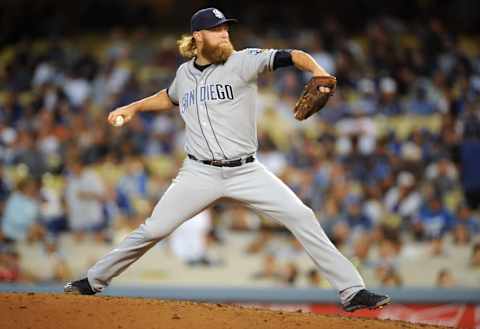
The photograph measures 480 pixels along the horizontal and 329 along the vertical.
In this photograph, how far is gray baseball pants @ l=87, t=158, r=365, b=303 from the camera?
4988 mm

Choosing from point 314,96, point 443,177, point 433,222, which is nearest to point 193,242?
point 433,222

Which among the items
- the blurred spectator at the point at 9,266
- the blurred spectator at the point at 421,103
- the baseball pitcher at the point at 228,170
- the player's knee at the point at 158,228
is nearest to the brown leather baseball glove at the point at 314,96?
the baseball pitcher at the point at 228,170

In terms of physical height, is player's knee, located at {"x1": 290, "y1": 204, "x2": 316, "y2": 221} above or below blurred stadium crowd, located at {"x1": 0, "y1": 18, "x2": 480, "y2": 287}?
below

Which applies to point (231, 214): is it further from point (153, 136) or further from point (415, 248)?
point (415, 248)

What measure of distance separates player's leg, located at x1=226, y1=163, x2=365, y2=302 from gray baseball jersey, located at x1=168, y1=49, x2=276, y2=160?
0.20 m

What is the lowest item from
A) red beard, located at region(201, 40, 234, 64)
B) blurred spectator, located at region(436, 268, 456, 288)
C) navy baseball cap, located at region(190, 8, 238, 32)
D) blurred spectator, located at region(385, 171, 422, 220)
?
blurred spectator, located at region(436, 268, 456, 288)

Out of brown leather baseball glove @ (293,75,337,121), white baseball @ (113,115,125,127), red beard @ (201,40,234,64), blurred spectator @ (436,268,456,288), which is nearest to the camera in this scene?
brown leather baseball glove @ (293,75,337,121)

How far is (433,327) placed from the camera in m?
5.15

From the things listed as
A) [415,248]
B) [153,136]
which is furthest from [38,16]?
[415,248]

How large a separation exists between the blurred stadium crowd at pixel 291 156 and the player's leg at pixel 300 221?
16.4 feet

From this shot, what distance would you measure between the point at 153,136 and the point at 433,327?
7.75 meters

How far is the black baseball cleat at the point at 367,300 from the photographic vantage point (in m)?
4.92

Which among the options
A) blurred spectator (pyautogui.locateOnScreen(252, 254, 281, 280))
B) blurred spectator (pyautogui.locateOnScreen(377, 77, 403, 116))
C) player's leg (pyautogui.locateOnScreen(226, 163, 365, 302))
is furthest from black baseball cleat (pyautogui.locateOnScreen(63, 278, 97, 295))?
blurred spectator (pyautogui.locateOnScreen(377, 77, 403, 116))

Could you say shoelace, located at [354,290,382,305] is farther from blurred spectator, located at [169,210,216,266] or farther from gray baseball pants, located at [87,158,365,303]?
blurred spectator, located at [169,210,216,266]
